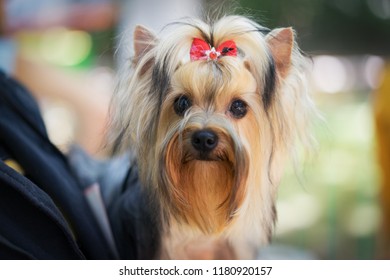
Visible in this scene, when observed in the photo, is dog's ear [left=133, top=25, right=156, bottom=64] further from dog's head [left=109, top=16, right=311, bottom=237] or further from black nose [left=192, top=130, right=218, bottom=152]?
black nose [left=192, top=130, right=218, bottom=152]

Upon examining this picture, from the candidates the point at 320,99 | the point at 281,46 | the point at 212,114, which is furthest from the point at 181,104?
the point at 320,99

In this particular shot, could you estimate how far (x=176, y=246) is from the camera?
2.55ft

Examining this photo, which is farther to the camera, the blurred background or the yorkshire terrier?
the blurred background

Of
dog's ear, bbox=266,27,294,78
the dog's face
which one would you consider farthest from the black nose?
dog's ear, bbox=266,27,294,78

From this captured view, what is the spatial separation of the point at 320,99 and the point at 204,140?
31cm

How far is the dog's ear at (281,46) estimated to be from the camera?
612 millimetres

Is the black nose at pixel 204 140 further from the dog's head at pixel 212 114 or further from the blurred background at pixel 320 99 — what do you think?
the blurred background at pixel 320 99

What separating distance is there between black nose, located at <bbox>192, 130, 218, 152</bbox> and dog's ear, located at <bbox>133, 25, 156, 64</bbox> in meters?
0.13

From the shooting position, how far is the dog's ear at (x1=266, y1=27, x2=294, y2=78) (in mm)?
612

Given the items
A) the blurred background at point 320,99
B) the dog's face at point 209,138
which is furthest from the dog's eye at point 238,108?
the blurred background at point 320,99

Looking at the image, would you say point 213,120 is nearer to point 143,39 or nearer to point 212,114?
point 212,114

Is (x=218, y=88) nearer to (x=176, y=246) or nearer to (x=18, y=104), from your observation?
(x=176, y=246)

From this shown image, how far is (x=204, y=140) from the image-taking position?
2.16 feet

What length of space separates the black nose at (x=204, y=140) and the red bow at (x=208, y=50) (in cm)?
10
